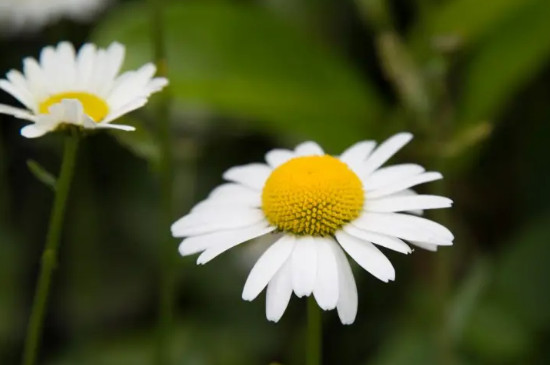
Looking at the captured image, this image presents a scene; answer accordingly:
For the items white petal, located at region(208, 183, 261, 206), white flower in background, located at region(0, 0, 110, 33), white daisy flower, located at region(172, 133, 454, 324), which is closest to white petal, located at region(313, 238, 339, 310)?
white daisy flower, located at region(172, 133, 454, 324)

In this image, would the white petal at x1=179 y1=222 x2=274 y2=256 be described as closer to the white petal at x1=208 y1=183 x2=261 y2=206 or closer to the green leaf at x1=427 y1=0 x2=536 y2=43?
the white petal at x1=208 y1=183 x2=261 y2=206

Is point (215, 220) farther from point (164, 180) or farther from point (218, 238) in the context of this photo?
point (164, 180)

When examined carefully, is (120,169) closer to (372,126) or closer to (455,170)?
(372,126)

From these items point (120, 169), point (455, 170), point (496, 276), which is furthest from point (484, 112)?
point (120, 169)

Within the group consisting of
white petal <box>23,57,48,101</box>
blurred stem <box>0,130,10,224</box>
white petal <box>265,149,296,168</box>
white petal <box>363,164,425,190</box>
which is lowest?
white petal <box>363,164,425,190</box>

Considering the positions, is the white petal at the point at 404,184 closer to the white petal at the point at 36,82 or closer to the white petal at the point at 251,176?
the white petal at the point at 251,176

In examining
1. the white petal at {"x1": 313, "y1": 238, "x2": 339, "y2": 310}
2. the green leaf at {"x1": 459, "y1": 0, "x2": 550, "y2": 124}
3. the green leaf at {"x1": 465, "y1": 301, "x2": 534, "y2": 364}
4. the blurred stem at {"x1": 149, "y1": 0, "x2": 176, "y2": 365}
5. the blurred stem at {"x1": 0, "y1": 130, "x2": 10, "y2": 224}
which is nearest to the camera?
the white petal at {"x1": 313, "y1": 238, "x2": 339, "y2": 310}
